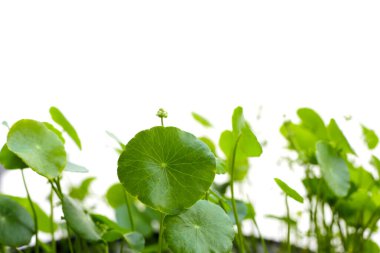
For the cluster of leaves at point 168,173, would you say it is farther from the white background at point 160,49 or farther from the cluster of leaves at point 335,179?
the white background at point 160,49

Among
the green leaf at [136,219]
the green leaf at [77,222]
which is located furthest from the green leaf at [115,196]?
the green leaf at [77,222]

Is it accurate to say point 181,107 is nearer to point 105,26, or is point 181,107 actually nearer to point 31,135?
point 105,26

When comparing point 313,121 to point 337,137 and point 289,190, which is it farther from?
point 289,190

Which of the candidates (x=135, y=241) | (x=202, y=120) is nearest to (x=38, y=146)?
(x=135, y=241)

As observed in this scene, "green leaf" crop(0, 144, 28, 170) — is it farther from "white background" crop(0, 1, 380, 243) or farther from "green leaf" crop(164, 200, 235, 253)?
"white background" crop(0, 1, 380, 243)

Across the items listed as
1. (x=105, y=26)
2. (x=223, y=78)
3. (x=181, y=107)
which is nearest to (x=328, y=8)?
(x=223, y=78)

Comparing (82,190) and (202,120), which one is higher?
(202,120)

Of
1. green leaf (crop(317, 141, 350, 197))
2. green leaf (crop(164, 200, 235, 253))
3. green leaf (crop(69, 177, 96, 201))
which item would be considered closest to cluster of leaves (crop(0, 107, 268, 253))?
green leaf (crop(164, 200, 235, 253))
